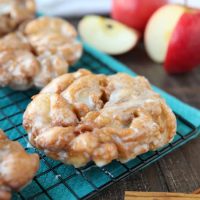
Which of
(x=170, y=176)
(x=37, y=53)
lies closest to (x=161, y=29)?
(x=37, y=53)

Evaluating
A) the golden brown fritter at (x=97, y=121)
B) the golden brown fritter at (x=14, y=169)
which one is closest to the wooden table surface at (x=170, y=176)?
the golden brown fritter at (x=97, y=121)

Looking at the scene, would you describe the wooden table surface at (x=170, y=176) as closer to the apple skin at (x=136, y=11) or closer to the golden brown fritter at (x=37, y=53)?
the golden brown fritter at (x=37, y=53)

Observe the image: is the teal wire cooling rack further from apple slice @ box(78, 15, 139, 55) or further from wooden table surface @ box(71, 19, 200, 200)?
apple slice @ box(78, 15, 139, 55)

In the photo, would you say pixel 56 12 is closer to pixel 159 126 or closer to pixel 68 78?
pixel 68 78

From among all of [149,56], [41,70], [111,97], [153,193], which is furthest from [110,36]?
[153,193]

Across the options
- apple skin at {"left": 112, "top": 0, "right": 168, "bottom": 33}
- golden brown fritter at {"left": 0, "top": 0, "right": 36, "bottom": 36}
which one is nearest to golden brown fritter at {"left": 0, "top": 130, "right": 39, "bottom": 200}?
golden brown fritter at {"left": 0, "top": 0, "right": 36, "bottom": 36}

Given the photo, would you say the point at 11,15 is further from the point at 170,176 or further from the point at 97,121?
the point at 170,176
